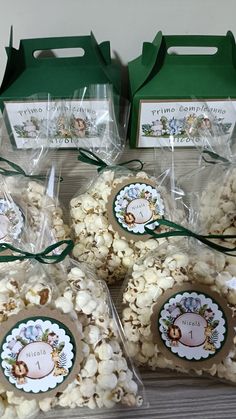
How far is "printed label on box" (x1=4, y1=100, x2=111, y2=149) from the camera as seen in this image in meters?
0.92

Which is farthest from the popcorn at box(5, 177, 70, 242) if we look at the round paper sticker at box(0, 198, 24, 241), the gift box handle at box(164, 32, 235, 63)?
the gift box handle at box(164, 32, 235, 63)

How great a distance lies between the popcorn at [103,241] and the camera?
810 millimetres

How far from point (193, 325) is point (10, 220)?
40cm

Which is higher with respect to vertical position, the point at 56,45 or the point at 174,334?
the point at 56,45

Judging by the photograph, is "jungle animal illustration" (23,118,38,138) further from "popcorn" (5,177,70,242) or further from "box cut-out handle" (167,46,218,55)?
"box cut-out handle" (167,46,218,55)

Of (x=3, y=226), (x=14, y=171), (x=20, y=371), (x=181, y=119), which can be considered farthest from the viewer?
(x=181, y=119)

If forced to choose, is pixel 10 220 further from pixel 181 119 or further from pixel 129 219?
pixel 181 119

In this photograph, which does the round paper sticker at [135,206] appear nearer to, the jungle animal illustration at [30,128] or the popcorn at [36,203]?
the popcorn at [36,203]

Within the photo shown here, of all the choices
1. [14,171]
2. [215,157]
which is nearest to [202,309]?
[215,157]

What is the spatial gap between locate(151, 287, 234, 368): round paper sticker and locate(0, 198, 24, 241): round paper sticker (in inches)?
12.2

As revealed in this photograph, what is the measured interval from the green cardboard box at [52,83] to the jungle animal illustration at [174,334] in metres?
0.49

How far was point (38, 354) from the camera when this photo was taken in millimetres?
599

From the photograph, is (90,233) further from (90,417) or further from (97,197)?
(90,417)

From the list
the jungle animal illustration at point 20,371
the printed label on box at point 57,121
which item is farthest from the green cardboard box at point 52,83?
the jungle animal illustration at point 20,371
